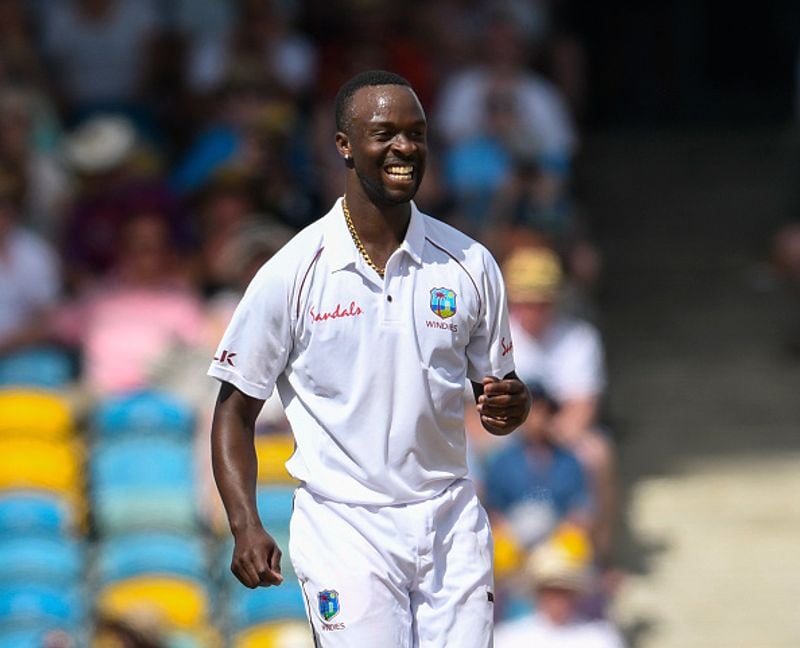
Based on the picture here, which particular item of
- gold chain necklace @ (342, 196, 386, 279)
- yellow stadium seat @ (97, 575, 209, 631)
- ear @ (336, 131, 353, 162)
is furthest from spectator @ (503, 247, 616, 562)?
ear @ (336, 131, 353, 162)

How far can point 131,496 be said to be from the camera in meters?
8.73

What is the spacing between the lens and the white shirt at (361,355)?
15.3 feet

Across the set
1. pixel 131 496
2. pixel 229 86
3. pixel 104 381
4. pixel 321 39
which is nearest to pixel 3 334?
pixel 104 381

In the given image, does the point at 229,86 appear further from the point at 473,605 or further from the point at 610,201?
the point at 473,605

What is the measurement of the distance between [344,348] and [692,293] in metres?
7.90

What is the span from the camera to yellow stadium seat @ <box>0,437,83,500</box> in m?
8.70

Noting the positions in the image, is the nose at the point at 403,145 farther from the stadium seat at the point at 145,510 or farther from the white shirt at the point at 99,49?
the white shirt at the point at 99,49

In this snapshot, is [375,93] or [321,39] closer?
[375,93]

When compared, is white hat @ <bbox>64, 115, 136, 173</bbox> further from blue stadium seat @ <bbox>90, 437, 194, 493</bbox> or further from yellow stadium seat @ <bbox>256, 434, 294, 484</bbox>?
yellow stadium seat @ <bbox>256, 434, 294, 484</bbox>

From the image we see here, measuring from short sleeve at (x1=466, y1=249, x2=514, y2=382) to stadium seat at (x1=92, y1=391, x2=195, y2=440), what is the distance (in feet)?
14.0

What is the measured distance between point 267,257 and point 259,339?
4248mm

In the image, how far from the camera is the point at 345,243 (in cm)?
473

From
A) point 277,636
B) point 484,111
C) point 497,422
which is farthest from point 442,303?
point 484,111

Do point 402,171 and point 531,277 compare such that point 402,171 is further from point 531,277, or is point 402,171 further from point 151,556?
point 531,277
